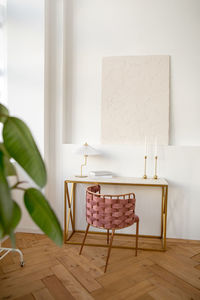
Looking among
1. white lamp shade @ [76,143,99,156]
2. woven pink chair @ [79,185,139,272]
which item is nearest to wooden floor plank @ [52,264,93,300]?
woven pink chair @ [79,185,139,272]

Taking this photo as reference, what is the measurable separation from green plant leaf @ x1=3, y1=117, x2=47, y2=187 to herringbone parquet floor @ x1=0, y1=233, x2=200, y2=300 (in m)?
1.30

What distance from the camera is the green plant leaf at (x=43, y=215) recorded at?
2.48ft

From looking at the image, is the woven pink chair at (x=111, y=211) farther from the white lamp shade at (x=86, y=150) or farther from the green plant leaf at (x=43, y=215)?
the green plant leaf at (x=43, y=215)

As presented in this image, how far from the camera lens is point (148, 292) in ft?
5.48

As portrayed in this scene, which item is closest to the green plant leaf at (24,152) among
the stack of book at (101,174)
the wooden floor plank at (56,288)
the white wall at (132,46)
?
the wooden floor plank at (56,288)

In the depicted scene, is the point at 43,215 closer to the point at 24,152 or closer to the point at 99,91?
the point at 24,152

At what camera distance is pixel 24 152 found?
0.72 metres

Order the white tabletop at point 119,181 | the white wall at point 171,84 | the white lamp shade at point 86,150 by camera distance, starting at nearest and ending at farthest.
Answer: the white tabletop at point 119,181 → the white lamp shade at point 86,150 → the white wall at point 171,84

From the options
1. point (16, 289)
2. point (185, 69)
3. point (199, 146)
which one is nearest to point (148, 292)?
point (16, 289)

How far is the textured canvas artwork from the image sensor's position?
2688mm

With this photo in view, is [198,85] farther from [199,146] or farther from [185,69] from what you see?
[199,146]

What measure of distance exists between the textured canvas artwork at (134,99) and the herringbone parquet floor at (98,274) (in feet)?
4.04

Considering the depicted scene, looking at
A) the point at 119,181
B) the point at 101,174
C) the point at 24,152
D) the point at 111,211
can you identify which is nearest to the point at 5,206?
the point at 24,152

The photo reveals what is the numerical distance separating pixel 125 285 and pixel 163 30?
8.76ft
